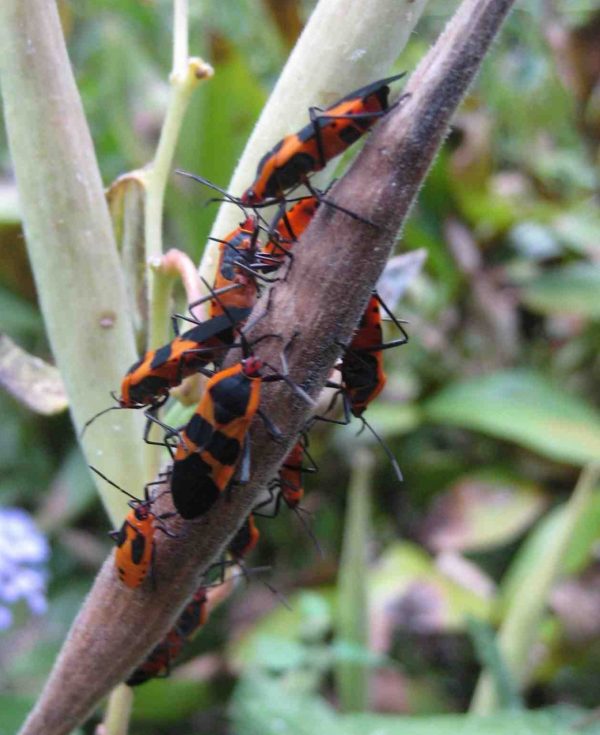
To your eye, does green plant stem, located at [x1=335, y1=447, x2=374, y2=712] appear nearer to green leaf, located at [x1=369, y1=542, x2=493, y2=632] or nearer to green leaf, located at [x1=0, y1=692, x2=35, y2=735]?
green leaf, located at [x1=369, y1=542, x2=493, y2=632]

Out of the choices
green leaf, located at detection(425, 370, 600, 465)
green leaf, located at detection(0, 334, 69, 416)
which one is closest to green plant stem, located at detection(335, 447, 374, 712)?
green leaf, located at detection(425, 370, 600, 465)

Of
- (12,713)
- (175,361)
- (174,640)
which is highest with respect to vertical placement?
(175,361)

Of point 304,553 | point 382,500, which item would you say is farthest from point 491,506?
point 304,553

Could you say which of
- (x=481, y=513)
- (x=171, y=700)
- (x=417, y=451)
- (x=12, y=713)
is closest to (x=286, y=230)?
(x=12, y=713)

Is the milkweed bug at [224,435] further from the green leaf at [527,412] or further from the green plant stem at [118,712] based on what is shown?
the green leaf at [527,412]

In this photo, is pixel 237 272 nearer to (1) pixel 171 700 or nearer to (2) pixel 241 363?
(2) pixel 241 363

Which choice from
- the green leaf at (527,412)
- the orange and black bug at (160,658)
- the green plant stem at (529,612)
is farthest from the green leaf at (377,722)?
the green leaf at (527,412)
